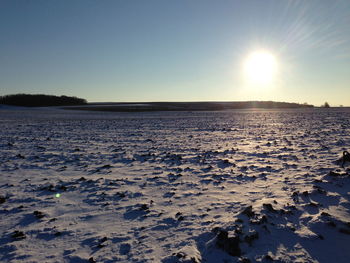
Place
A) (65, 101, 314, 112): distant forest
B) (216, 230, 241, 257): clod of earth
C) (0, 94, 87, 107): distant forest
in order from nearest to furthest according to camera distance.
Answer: (216, 230, 241, 257): clod of earth, (65, 101, 314, 112): distant forest, (0, 94, 87, 107): distant forest

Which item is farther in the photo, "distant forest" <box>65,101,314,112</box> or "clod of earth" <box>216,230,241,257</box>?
"distant forest" <box>65,101,314,112</box>

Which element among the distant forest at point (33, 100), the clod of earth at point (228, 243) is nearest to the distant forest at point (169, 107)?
the distant forest at point (33, 100)

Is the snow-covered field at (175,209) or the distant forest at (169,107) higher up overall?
the distant forest at (169,107)

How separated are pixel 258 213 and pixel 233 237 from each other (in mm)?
1372

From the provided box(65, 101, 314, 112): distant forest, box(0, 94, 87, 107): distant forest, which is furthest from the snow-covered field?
box(0, 94, 87, 107): distant forest

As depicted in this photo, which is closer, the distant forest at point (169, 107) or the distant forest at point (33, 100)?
the distant forest at point (169, 107)

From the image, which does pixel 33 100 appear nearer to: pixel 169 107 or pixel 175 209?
pixel 169 107

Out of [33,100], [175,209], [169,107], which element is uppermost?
[33,100]

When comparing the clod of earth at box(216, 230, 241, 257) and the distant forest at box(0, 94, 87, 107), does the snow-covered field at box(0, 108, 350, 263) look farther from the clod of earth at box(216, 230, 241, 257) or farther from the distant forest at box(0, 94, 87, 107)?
the distant forest at box(0, 94, 87, 107)

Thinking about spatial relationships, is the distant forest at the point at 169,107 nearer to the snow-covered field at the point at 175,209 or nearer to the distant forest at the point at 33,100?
the distant forest at the point at 33,100

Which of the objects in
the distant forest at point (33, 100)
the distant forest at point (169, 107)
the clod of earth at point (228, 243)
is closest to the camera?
the clod of earth at point (228, 243)

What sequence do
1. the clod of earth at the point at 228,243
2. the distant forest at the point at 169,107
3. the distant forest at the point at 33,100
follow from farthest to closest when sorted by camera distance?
the distant forest at the point at 33,100, the distant forest at the point at 169,107, the clod of earth at the point at 228,243

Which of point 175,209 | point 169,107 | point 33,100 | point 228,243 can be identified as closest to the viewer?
point 228,243

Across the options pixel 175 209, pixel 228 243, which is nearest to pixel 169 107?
pixel 175 209
